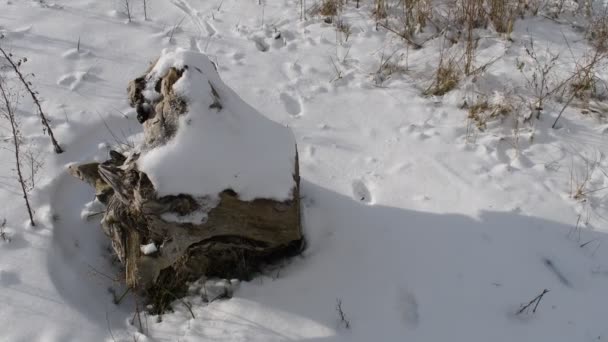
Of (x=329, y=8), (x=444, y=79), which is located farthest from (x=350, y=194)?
(x=329, y=8)

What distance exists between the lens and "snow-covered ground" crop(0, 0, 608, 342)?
2680mm

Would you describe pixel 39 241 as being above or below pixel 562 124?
below

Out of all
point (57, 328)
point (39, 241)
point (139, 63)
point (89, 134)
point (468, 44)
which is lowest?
point (57, 328)

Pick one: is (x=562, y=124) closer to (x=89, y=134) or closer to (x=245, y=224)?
(x=245, y=224)

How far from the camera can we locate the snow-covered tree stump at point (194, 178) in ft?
7.68

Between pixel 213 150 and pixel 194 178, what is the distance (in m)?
0.16

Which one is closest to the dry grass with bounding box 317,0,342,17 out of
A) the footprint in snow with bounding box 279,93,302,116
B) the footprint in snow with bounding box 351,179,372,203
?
the footprint in snow with bounding box 279,93,302,116

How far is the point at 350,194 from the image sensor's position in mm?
3312

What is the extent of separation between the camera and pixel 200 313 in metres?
2.72

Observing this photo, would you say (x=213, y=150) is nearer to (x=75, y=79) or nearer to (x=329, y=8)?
(x=75, y=79)

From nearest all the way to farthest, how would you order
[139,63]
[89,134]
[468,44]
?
[89,134]
[468,44]
[139,63]

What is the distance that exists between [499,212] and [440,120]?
96 cm

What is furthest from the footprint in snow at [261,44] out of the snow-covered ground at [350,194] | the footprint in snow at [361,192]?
the footprint in snow at [361,192]

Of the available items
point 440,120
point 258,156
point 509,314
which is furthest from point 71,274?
point 440,120
